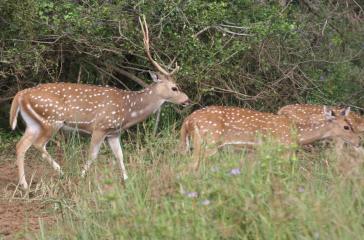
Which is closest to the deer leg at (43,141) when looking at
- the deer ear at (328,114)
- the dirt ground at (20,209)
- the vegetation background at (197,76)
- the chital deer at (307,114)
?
the dirt ground at (20,209)

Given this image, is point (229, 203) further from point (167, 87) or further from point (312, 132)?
point (167, 87)

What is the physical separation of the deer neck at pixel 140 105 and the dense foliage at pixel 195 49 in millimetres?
581

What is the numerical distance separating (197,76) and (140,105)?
0.94 metres

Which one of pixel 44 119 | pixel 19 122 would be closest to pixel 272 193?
pixel 44 119

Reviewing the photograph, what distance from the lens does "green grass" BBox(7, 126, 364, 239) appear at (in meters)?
5.59

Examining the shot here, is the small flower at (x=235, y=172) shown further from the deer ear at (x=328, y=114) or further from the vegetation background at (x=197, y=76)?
the deer ear at (x=328, y=114)

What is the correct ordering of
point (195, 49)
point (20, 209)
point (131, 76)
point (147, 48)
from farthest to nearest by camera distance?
1. point (131, 76)
2. point (195, 49)
3. point (147, 48)
4. point (20, 209)

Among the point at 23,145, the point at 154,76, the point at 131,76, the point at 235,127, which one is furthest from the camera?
the point at 131,76

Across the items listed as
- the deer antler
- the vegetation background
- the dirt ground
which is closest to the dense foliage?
the vegetation background

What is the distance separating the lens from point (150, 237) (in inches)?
225

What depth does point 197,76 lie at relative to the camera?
11.0m

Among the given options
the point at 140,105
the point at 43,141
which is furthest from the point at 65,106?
the point at 140,105

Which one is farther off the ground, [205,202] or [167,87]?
[205,202]

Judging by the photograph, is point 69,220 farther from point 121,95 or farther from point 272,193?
point 121,95
